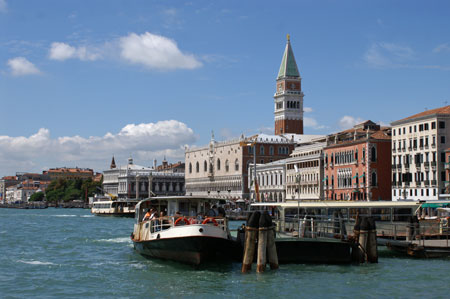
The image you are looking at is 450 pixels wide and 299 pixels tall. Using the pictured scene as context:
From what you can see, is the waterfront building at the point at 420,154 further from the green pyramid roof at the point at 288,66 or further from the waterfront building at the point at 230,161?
the green pyramid roof at the point at 288,66

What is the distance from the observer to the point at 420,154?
209 ft

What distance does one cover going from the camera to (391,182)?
233 ft

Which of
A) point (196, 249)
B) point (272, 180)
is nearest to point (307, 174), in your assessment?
point (272, 180)

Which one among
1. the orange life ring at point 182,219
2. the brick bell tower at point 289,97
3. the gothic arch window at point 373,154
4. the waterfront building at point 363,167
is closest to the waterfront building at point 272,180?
the waterfront building at point 363,167

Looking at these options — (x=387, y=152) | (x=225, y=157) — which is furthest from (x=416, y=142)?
(x=225, y=157)

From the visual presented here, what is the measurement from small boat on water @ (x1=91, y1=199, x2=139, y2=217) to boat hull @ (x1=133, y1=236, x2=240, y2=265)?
59.0 meters

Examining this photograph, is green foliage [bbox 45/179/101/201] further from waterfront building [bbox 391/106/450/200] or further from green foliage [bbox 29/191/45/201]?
waterfront building [bbox 391/106/450/200]

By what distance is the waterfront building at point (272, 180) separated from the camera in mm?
94369

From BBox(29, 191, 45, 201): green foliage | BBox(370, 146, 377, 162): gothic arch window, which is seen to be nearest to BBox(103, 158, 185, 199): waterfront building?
BBox(29, 191, 45, 201): green foliage

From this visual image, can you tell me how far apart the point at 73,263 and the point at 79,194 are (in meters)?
147

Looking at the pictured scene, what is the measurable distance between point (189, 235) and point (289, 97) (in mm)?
102045

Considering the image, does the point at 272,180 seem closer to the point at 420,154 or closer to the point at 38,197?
the point at 420,154

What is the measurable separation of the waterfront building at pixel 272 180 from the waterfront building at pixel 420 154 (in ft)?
89.8

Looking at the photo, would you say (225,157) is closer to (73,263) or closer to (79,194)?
(79,194)
